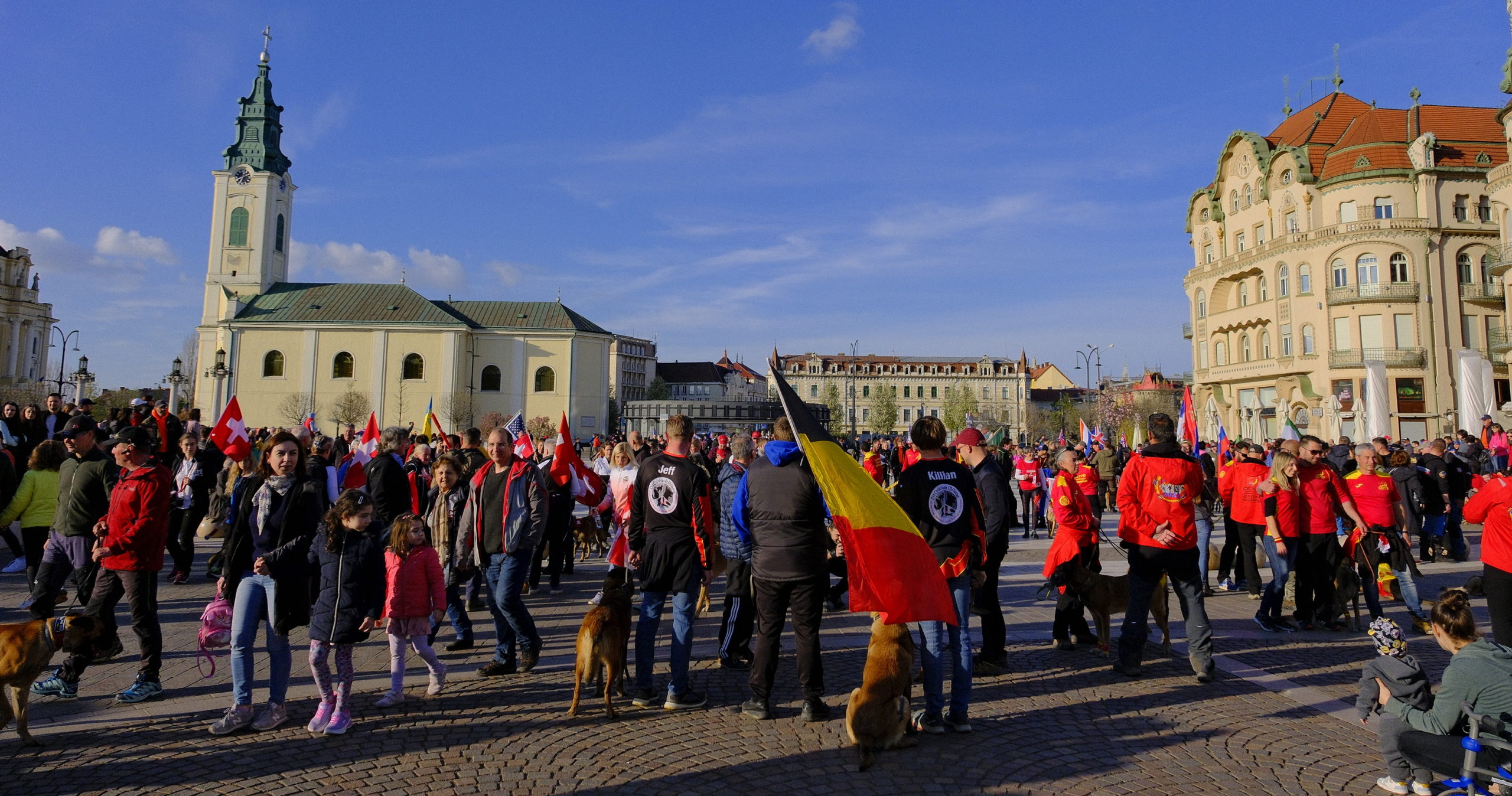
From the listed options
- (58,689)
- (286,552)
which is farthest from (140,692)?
(286,552)

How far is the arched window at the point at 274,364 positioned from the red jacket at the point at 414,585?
70.3 meters

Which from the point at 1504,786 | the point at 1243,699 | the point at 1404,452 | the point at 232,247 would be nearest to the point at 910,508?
the point at 1243,699

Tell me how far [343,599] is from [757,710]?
2.81m

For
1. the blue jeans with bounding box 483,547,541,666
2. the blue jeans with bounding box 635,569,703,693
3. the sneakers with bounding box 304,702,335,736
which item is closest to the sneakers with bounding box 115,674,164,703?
the sneakers with bounding box 304,702,335,736

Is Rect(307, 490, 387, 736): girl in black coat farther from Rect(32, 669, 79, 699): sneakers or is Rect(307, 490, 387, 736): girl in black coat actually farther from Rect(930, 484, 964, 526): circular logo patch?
Rect(930, 484, 964, 526): circular logo patch

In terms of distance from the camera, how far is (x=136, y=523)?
579cm

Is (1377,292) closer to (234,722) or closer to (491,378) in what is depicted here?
(234,722)

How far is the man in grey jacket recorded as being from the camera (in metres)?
6.69

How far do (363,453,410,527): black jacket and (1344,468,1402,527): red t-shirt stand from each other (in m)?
9.65

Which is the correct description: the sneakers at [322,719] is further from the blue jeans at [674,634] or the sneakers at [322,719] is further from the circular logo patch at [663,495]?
the circular logo patch at [663,495]

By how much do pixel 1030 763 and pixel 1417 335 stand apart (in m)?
48.0

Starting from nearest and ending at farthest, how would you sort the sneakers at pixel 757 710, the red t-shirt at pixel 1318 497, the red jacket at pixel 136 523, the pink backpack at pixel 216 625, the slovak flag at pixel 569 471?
the pink backpack at pixel 216 625
the sneakers at pixel 757 710
the red jacket at pixel 136 523
the red t-shirt at pixel 1318 497
the slovak flag at pixel 569 471

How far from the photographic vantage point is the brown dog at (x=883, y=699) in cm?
482

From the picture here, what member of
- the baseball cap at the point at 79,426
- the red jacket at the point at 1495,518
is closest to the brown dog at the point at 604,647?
the baseball cap at the point at 79,426
